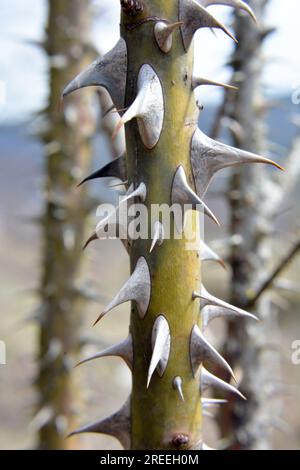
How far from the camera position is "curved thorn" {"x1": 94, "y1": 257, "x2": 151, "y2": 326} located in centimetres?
87

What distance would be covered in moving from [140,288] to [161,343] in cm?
8

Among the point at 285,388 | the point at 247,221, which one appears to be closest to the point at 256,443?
the point at 285,388

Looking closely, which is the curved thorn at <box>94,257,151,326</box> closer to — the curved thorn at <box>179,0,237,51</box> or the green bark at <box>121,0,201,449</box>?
the green bark at <box>121,0,201,449</box>

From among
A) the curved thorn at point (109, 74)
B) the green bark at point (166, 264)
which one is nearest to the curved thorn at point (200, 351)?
the green bark at point (166, 264)

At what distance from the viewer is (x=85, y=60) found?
2.40 meters

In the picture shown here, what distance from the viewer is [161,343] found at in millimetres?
859

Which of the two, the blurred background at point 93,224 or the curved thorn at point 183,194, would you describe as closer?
the curved thorn at point 183,194

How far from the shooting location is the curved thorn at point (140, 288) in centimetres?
87

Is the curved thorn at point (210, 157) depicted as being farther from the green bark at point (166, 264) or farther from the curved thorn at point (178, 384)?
the curved thorn at point (178, 384)

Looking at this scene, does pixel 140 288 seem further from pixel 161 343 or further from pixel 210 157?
pixel 210 157

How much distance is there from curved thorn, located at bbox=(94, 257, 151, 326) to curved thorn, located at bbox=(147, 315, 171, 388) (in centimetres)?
3

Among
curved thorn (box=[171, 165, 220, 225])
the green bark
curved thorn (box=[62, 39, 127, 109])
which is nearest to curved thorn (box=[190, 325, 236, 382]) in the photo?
the green bark

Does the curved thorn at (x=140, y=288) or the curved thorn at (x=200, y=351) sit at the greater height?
the curved thorn at (x=140, y=288)

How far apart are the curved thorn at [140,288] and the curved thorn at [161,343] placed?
31 millimetres
